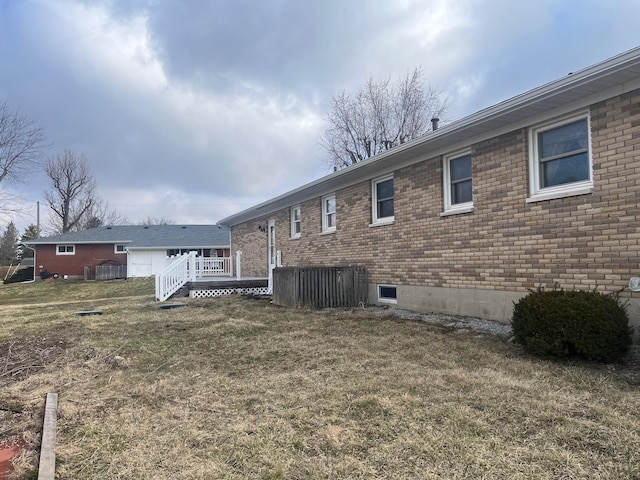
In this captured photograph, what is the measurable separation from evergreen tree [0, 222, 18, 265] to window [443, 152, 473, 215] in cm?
6584

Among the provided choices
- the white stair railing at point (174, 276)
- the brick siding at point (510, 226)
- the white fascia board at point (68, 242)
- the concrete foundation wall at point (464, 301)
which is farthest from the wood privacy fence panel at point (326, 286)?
the white fascia board at point (68, 242)

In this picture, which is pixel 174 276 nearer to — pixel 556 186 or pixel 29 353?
pixel 29 353

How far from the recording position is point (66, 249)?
32.4 meters

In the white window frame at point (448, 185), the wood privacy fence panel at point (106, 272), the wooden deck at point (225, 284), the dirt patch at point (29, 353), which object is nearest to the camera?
the dirt patch at point (29, 353)

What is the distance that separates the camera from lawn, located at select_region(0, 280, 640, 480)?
2.60 meters

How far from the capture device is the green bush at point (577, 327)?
4461mm

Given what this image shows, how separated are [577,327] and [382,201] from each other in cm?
651

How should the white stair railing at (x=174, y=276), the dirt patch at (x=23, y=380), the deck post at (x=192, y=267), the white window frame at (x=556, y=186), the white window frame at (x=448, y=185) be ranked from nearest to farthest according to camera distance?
the dirt patch at (x=23, y=380), the white window frame at (x=556, y=186), the white window frame at (x=448, y=185), the white stair railing at (x=174, y=276), the deck post at (x=192, y=267)

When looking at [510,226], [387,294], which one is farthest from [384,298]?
[510,226]

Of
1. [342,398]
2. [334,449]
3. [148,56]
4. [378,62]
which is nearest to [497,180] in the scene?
[342,398]

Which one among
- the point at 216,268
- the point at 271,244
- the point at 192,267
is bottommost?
the point at 216,268

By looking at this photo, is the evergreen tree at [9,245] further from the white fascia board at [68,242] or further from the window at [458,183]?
the window at [458,183]

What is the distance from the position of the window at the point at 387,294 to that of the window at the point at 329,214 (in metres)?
A: 2.81

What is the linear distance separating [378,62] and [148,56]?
506 inches
